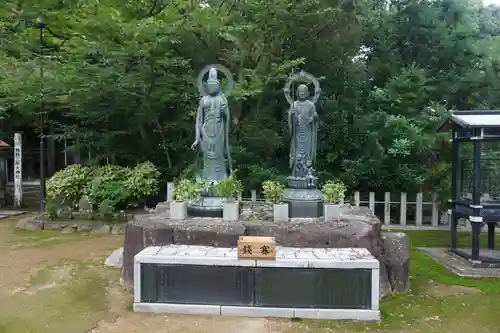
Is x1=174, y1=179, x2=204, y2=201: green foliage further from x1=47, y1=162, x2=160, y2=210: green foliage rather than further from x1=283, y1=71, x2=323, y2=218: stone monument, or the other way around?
x1=47, y1=162, x2=160, y2=210: green foliage

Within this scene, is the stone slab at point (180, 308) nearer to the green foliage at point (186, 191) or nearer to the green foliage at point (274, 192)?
the green foliage at point (186, 191)

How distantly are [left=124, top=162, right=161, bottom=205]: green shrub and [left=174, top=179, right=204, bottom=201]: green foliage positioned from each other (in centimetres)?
486

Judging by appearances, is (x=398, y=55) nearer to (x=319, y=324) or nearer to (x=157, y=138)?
(x=157, y=138)

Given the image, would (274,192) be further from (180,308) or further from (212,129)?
(180,308)

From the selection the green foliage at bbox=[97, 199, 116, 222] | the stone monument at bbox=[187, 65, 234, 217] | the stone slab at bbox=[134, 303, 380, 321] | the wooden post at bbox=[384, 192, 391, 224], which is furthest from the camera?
the wooden post at bbox=[384, 192, 391, 224]

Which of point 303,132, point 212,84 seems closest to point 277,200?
point 303,132

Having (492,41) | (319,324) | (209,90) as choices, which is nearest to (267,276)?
(319,324)

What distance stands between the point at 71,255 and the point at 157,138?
6145mm

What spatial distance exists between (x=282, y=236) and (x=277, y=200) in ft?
3.00

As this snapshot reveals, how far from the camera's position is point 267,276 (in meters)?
5.43

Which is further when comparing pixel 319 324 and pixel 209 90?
pixel 209 90

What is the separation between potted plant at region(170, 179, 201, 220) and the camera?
7.19 m

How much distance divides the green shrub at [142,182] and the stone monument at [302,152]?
544 cm

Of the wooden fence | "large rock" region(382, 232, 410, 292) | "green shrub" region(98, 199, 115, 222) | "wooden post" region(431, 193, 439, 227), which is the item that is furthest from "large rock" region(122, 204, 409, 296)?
"wooden post" region(431, 193, 439, 227)
